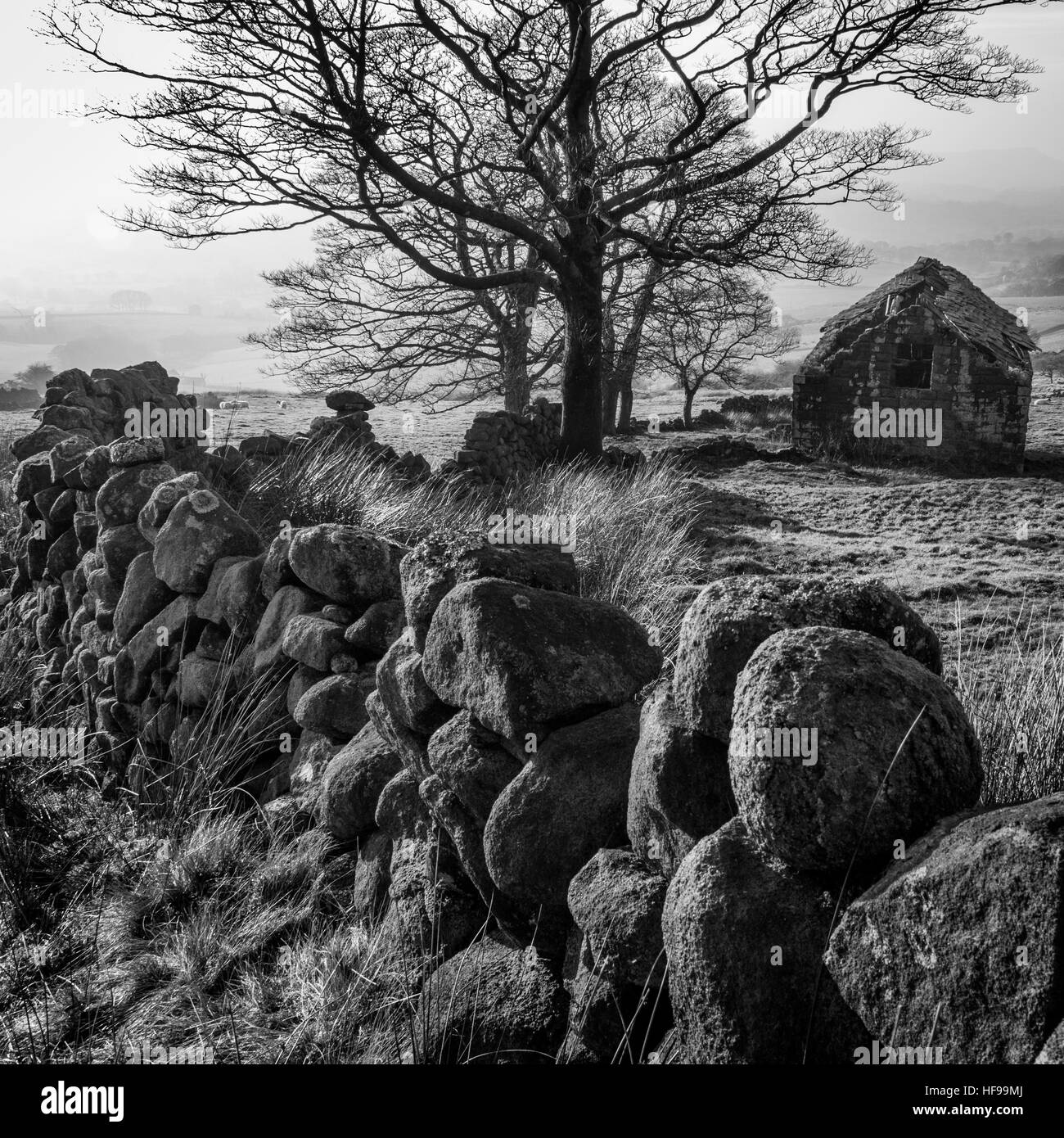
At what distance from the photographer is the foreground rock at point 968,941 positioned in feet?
4.70

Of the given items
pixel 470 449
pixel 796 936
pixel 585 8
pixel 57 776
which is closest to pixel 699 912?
pixel 796 936

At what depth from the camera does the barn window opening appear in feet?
56.6

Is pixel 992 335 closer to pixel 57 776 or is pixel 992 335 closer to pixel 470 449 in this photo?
pixel 470 449

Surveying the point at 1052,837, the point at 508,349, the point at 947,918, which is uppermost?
the point at 508,349

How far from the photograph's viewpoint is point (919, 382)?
1742cm

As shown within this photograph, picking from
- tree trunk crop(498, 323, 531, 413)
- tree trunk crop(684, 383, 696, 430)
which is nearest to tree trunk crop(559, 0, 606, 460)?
tree trunk crop(498, 323, 531, 413)

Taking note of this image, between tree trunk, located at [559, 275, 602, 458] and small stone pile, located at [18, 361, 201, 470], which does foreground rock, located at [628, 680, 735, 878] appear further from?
tree trunk, located at [559, 275, 602, 458]

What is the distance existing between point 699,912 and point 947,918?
47 centimetres

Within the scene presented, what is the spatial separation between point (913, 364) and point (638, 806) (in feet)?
55.7

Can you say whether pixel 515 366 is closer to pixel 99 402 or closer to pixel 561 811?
pixel 99 402

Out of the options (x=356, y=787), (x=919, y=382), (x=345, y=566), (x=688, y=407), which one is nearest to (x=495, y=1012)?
(x=356, y=787)

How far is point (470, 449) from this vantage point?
1188 centimetres

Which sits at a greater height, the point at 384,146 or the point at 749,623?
the point at 384,146

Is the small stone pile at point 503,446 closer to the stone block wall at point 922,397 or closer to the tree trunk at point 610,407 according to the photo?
the stone block wall at point 922,397
